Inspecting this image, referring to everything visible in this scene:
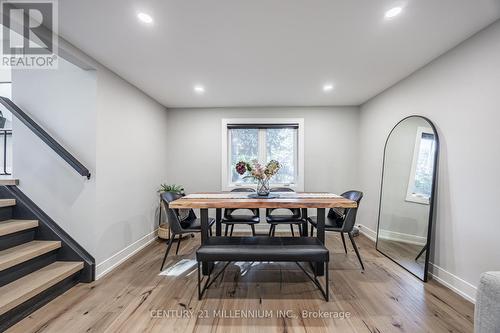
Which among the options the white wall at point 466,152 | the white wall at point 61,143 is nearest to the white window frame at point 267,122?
the white wall at point 466,152

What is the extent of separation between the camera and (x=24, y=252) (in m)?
1.94

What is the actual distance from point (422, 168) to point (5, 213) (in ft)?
15.2

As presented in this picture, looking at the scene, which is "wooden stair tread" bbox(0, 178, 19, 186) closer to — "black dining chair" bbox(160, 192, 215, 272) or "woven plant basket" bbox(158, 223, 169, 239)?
"black dining chair" bbox(160, 192, 215, 272)

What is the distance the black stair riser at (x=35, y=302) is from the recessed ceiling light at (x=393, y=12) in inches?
145

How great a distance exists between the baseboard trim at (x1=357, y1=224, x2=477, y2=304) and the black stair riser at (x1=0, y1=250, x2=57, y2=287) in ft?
13.3

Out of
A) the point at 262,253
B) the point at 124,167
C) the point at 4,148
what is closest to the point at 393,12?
the point at 262,253

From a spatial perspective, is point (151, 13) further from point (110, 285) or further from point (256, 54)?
point (110, 285)

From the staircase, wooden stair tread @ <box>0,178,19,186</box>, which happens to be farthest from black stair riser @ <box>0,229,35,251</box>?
wooden stair tread @ <box>0,178,19,186</box>

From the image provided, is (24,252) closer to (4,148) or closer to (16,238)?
(16,238)

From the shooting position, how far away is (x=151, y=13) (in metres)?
1.65

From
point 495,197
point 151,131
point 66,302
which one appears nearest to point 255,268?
point 66,302

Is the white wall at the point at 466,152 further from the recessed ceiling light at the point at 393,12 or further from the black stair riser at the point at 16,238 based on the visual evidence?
the black stair riser at the point at 16,238

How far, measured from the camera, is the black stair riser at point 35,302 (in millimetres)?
1565

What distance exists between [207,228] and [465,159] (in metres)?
2.69
